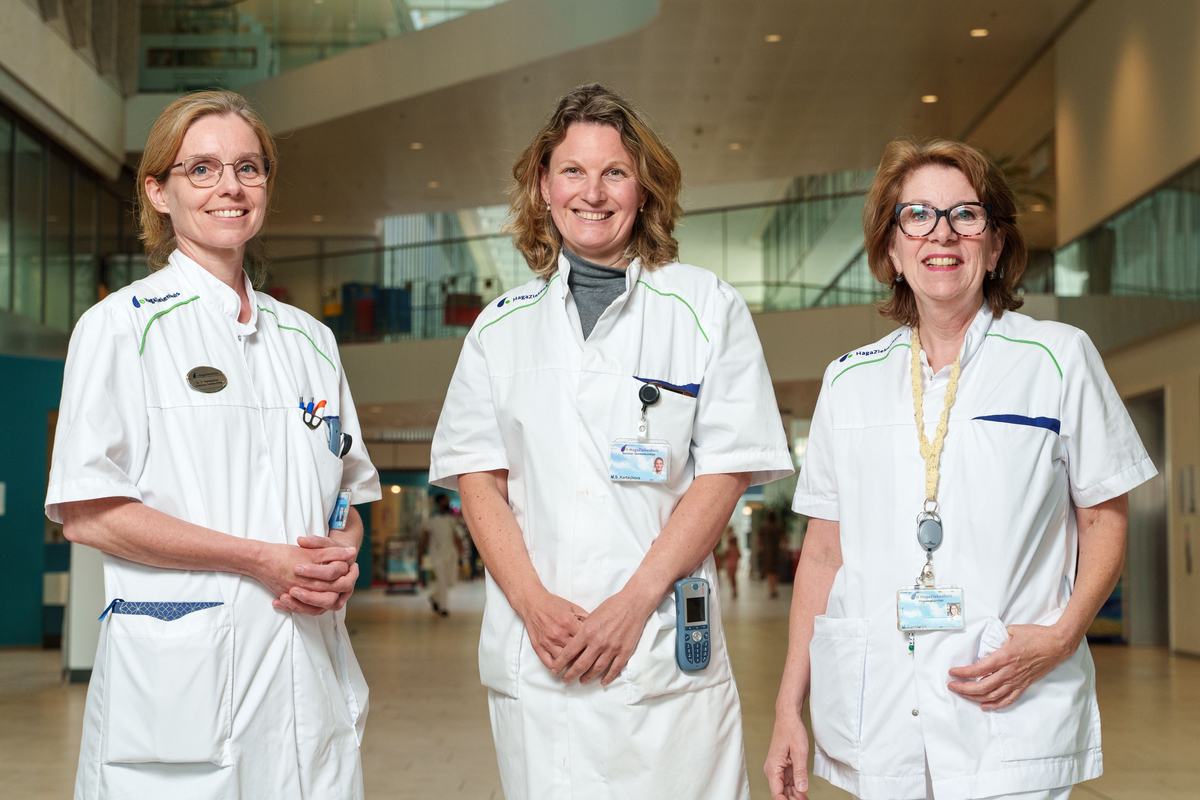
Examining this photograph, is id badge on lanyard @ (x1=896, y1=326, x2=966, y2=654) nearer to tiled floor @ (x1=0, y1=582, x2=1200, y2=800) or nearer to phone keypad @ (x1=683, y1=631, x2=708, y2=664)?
phone keypad @ (x1=683, y1=631, x2=708, y2=664)

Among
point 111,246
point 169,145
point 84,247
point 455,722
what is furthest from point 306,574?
point 111,246

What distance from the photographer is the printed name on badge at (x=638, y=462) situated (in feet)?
6.77

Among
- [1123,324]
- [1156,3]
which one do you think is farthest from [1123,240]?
[1156,3]

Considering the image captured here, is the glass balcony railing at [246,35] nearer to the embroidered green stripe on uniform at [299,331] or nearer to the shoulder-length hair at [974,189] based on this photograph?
the embroidered green stripe on uniform at [299,331]

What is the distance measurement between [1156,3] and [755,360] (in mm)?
11161

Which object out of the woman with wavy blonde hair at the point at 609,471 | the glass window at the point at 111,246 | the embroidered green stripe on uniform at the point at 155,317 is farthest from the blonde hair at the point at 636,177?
the glass window at the point at 111,246

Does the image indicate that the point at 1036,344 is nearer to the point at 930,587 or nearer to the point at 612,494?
the point at 930,587

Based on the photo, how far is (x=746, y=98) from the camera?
14.9 metres

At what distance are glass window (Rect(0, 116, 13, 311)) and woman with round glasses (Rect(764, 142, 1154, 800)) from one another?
524 inches

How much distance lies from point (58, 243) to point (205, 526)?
582 inches

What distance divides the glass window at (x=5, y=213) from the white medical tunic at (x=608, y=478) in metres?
12.8

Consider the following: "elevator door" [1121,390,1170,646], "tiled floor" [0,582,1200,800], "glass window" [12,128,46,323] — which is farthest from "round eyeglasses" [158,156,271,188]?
"glass window" [12,128,46,323]

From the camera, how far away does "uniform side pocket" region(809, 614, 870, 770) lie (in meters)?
1.96

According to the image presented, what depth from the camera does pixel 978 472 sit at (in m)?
1.91
